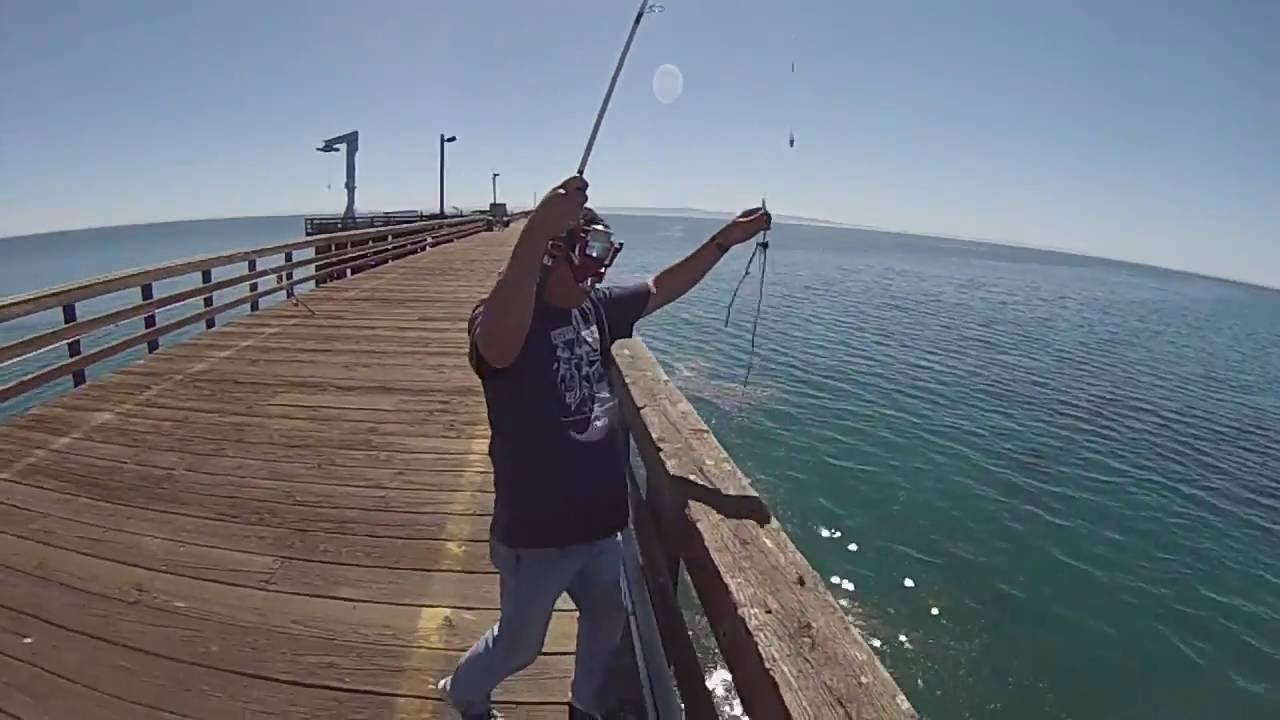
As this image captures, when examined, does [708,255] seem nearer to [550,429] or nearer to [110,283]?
[550,429]

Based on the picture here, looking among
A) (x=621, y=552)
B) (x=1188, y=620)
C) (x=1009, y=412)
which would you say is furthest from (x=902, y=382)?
(x=621, y=552)

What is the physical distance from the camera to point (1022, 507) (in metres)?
10.8

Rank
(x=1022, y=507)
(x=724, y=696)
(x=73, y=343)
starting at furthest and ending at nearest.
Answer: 1. (x=1022, y=507)
2. (x=73, y=343)
3. (x=724, y=696)

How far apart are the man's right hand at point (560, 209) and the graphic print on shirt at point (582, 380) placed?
0.33m

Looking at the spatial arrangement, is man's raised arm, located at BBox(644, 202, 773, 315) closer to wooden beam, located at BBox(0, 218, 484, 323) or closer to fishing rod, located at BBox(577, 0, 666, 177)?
fishing rod, located at BBox(577, 0, 666, 177)

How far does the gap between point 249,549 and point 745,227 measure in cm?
303

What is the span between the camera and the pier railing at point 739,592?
4.17 ft

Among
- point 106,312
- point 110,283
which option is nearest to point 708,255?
point 110,283

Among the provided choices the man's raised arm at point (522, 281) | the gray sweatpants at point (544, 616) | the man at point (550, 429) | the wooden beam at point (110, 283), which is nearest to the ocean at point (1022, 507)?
the gray sweatpants at point (544, 616)

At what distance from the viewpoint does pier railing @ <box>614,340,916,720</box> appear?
50.1 inches

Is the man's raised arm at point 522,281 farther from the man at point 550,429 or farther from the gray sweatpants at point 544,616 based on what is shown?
the gray sweatpants at point 544,616

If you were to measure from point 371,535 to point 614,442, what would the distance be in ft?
7.56

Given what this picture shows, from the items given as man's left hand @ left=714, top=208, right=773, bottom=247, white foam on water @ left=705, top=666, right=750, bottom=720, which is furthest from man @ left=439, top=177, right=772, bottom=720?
white foam on water @ left=705, top=666, right=750, bottom=720

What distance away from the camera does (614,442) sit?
74.4 inches
